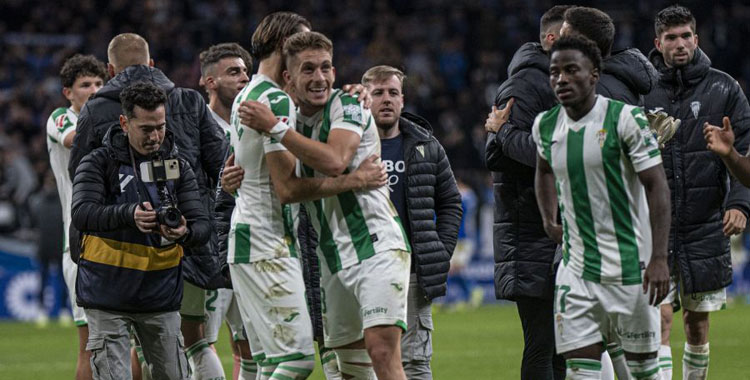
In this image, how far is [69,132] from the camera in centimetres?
796

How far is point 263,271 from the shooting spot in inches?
218

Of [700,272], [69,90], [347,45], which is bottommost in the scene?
[700,272]

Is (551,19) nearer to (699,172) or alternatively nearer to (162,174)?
(699,172)

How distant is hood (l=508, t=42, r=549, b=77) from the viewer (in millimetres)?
6445

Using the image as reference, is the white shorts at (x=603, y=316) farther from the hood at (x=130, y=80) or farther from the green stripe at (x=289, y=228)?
the hood at (x=130, y=80)

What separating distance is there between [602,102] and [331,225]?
1425 mm

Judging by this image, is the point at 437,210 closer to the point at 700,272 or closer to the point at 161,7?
the point at 700,272

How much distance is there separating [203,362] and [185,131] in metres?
1.50

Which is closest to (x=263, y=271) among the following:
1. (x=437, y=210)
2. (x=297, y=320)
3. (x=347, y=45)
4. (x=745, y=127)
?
(x=297, y=320)

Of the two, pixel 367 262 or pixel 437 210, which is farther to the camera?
pixel 437 210

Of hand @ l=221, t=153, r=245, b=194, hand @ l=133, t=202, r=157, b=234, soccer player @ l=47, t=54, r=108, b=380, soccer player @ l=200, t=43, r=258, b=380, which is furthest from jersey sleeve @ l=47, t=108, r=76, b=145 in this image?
hand @ l=221, t=153, r=245, b=194

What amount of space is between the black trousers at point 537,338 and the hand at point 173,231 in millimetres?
1979

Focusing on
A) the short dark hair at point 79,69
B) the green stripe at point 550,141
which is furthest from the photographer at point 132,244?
the short dark hair at point 79,69

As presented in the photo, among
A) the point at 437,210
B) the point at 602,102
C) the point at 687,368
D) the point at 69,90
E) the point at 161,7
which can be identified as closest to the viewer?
the point at 602,102
